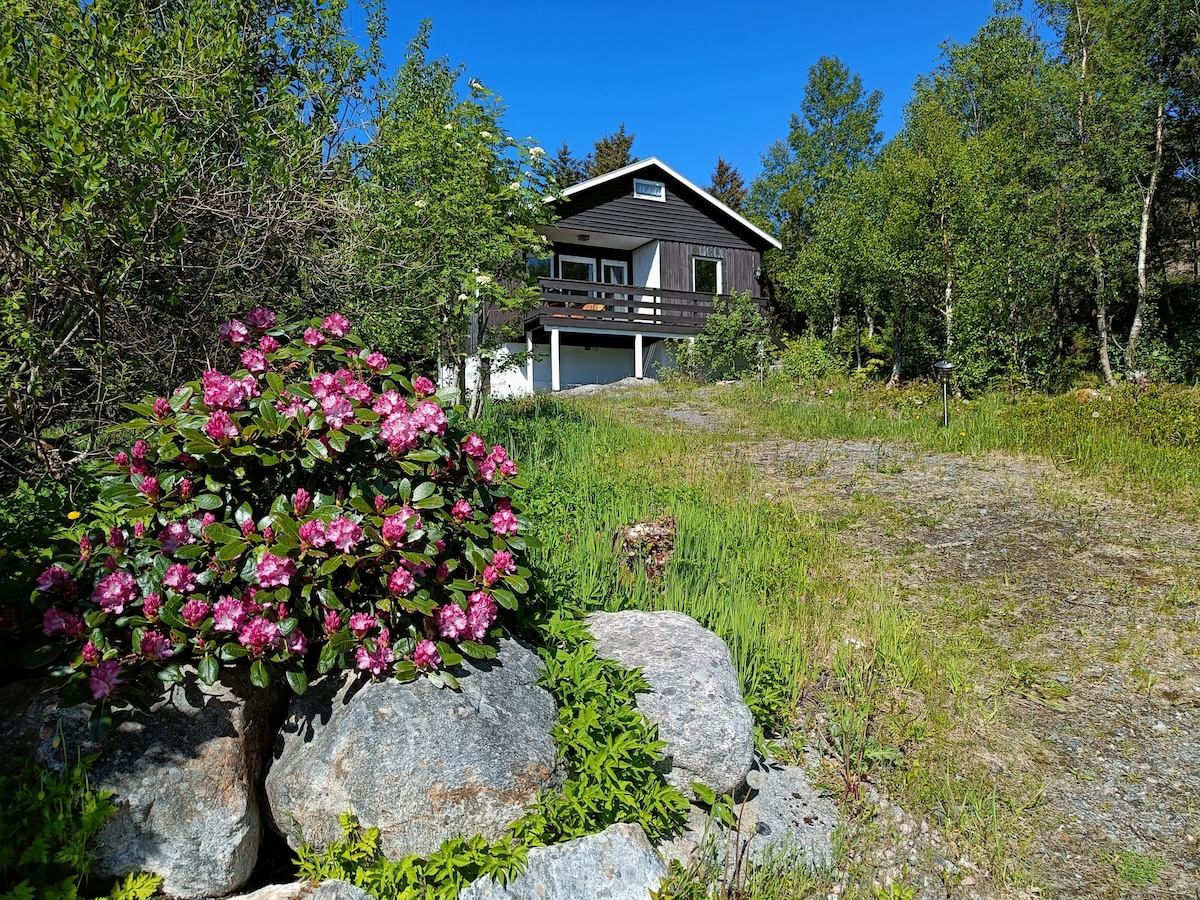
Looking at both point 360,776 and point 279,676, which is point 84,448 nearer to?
point 279,676

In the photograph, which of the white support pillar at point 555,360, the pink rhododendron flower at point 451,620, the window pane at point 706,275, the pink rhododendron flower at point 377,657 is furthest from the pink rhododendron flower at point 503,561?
the window pane at point 706,275

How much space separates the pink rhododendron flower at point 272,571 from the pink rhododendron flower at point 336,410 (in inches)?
21.0

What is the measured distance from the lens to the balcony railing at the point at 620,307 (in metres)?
20.0

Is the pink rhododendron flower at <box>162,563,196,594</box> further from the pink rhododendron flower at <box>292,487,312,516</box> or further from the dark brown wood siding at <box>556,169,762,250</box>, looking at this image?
the dark brown wood siding at <box>556,169,762,250</box>

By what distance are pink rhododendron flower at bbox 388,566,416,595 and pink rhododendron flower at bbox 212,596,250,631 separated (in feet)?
1.69

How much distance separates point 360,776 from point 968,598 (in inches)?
181

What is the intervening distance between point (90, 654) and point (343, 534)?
900 millimetres

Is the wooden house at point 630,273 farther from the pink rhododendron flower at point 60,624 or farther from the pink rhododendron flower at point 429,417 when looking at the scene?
the pink rhododendron flower at point 60,624

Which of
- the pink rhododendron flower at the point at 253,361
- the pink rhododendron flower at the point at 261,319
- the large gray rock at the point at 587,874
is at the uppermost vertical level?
the pink rhododendron flower at the point at 261,319

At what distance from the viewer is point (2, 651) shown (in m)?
2.52

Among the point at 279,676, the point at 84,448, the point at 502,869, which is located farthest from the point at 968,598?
the point at 84,448

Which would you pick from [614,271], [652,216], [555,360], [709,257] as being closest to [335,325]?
[555,360]

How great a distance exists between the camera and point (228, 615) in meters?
2.37

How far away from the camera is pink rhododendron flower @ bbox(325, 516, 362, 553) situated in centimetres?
243
